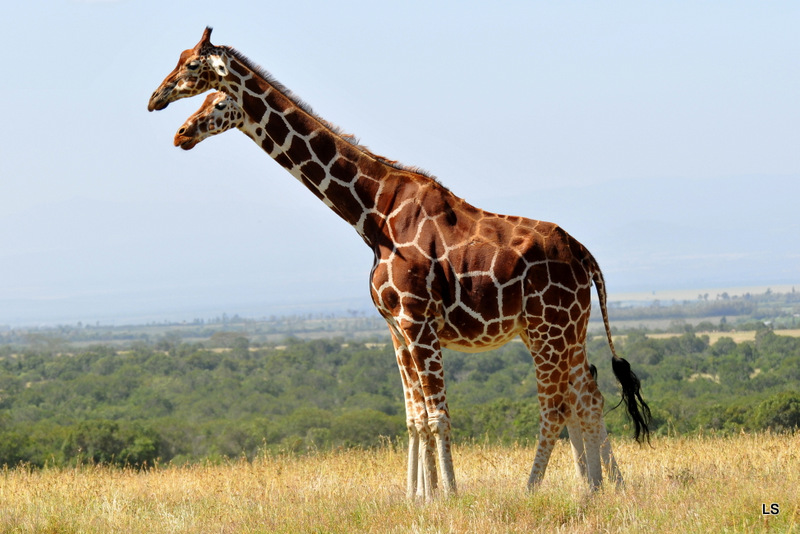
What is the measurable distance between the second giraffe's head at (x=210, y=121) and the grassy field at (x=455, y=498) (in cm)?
372

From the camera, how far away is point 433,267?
350 inches

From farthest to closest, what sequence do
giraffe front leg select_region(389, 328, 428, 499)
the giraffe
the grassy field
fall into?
giraffe front leg select_region(389, 328, 428, 499) < the giraffe < the grassy field

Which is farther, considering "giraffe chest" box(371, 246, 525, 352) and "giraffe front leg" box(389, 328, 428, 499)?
"giraffe front leg" box(389, 328, 428, 499)

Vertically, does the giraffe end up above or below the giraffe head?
below

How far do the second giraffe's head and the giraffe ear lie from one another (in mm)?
229

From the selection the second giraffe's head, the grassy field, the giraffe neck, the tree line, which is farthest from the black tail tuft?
the second giraffe's head

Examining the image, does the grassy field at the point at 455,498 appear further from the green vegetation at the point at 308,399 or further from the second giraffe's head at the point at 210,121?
the second giraffe's head at the point at 210,121

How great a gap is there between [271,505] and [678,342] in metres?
65.3

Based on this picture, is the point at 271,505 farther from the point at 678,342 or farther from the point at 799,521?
the point at 678,342

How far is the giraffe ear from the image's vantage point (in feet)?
30.4

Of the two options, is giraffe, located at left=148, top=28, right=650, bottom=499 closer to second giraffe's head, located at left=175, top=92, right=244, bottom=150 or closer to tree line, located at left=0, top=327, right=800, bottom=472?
second giraffe's head, located at left=175, top=92, right=244, bottom=150

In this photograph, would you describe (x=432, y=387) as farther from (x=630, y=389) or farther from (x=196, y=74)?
(x=196, y=74)

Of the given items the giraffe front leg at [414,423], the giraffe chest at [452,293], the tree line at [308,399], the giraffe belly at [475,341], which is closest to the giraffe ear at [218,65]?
the giraffe chest at [452,293]

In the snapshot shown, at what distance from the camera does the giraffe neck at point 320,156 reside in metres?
9.36
